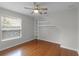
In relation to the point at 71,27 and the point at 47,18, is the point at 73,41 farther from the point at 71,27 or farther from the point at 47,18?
the point at 47,18

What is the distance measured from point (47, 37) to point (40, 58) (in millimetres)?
1328

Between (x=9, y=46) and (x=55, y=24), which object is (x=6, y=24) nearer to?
(x=9, y=46)

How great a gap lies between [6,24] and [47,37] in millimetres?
1060

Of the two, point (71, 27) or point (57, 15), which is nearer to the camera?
point (57, 15)

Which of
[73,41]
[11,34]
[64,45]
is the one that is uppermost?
[11,34]

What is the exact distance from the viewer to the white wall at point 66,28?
1.69m

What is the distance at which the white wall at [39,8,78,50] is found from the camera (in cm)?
169

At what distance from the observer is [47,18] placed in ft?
5.19

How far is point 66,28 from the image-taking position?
2119 mm

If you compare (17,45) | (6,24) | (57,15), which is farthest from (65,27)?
(6,24)

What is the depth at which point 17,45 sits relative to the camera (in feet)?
5.85

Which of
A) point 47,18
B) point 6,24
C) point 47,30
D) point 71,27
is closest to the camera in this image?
point 6,24

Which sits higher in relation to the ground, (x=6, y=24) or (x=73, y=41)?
(x=6, y=24)

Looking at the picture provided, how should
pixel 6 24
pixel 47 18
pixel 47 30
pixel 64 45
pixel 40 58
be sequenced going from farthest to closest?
pixel 64 45 → pixel 47 30 → pixel 47 18 → pixel 6 24 → pixel 40 58
